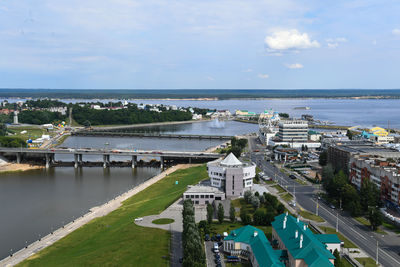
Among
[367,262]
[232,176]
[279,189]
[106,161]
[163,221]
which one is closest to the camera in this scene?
[367,262]

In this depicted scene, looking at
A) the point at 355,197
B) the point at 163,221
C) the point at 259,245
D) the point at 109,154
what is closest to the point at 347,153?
the point at 355,197

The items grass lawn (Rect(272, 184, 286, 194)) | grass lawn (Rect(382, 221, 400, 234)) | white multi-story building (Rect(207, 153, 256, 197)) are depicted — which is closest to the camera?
grass lawn (Rect(382, 221, 400, 234))

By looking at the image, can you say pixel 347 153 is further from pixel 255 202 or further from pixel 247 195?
pixel 255 202

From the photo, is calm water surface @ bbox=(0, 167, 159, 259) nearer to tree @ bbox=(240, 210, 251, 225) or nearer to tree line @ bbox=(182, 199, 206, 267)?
tree line @ bbox=(182, 199, 206, 267)

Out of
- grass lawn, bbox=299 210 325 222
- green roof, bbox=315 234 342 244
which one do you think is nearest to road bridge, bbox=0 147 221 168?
grass lawn, bbox=299 210 325 222

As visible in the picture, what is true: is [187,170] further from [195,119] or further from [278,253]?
[195,119]

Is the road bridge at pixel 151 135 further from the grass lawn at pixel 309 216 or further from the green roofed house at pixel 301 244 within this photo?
the green roofed house at pixel 301 244
